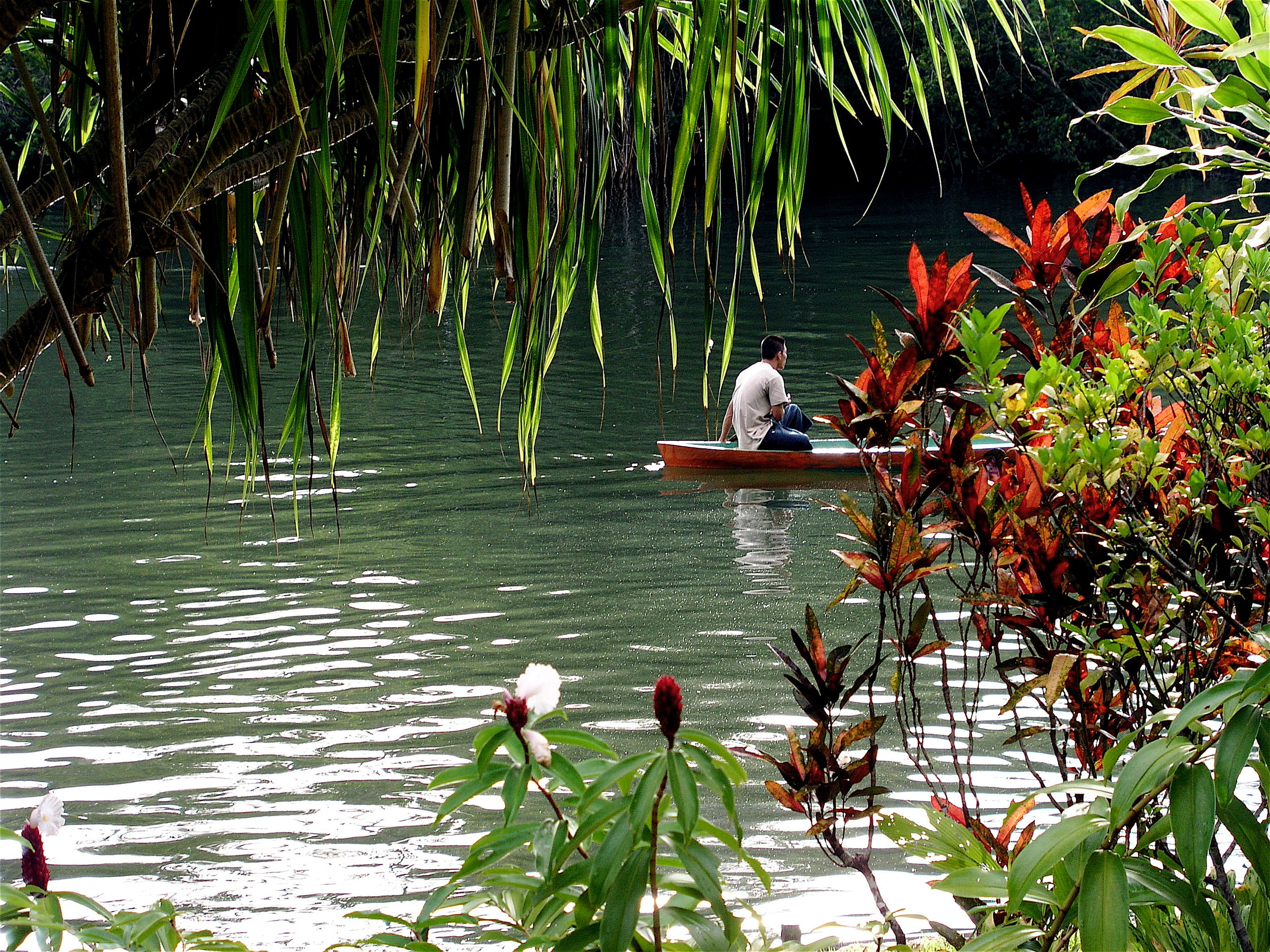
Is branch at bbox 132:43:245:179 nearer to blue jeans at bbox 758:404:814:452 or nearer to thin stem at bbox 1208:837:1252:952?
thin stem at bbox 1208:837:1252:952

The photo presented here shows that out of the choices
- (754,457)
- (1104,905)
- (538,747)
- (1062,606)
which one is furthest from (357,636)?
(1104,905)

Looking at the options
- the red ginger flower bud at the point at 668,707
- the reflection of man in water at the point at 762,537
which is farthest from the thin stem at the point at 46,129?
the reflection of man in water at the point at 762,537

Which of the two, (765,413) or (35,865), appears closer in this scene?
(35,865)

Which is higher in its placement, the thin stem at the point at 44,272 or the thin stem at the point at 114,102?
the thin stem at the point at 114,102

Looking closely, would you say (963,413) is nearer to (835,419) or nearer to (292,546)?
(835,419)

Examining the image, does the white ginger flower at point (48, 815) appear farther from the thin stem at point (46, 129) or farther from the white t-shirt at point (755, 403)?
the white t-shirt at point (755, 403)

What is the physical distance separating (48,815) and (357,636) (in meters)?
5.61

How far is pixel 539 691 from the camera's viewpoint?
126cm

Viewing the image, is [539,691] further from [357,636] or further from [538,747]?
[357,636]

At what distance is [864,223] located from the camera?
33062mm

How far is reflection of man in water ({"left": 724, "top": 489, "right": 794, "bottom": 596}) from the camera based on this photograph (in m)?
7.98

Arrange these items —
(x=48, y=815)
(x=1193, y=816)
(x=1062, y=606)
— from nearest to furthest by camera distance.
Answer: (x=1193, y=816) < (x=48, y=815) < (x=1062, y=606)

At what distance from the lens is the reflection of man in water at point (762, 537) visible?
26.2ft

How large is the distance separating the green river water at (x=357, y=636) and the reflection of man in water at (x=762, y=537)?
3 centimetres
